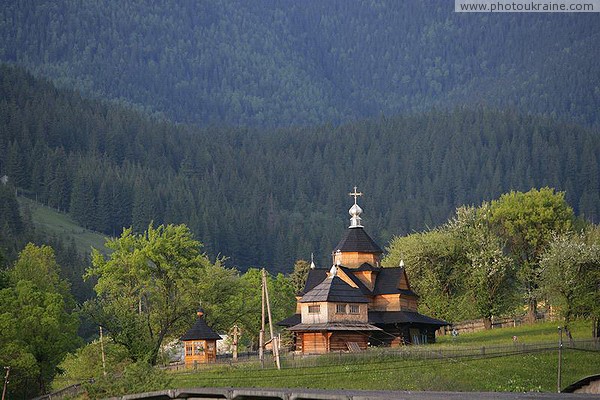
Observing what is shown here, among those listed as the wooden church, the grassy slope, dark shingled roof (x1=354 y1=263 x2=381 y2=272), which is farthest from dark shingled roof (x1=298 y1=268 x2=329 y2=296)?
the grassy slope

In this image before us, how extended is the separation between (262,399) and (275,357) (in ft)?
190

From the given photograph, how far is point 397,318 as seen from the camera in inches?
3816

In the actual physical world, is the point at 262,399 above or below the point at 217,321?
below

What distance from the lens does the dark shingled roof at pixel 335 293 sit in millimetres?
91312

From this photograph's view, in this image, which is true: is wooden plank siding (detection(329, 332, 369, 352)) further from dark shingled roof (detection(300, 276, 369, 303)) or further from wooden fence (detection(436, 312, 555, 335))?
wooden fence (detection(436, 312, 555, 335))

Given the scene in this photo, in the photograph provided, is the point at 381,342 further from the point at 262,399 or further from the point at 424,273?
the point at 262,399

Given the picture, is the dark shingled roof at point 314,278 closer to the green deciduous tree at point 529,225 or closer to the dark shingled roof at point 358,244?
the dark shingled roof at point 358,244

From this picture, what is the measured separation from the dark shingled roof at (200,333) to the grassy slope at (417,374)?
820 centimetres

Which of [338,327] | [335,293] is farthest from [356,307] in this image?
[338,327]

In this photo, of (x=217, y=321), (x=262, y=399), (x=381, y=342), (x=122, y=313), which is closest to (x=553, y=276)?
(x=381, y=342)

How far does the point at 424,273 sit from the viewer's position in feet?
401

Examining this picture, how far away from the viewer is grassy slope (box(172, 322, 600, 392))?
7119 cm

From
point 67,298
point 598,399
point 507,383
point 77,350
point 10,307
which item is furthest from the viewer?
point 67,298

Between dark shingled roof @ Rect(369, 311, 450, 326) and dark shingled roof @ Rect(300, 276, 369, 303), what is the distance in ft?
13.3
